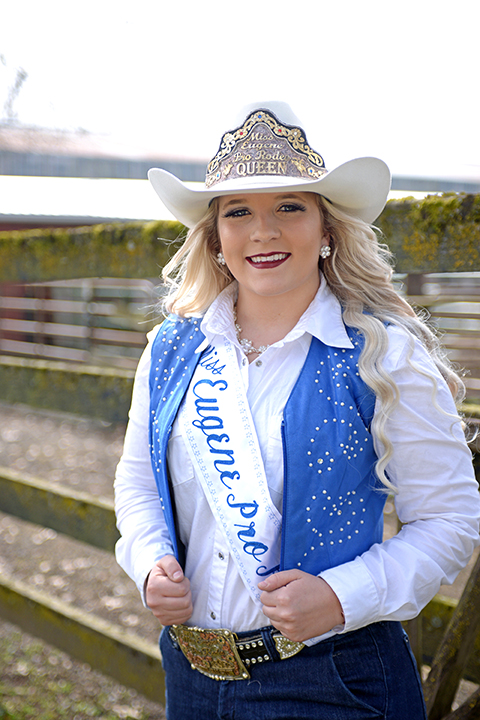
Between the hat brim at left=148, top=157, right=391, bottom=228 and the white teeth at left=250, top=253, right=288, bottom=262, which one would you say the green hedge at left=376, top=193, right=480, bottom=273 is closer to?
the hat brim at left=148, top=157, right=391, bottom=228

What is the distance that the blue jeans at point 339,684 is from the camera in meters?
1.25

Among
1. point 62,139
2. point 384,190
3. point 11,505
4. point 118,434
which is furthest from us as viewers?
point 118,434

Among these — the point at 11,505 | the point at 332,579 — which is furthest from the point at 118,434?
the point at 332,579

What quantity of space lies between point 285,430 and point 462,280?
638 cm

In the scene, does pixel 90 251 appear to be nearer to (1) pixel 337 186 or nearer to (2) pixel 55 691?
(1) pixel 337 186

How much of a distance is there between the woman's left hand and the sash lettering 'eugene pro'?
9 centimetres

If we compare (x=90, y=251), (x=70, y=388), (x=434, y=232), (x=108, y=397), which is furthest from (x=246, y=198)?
(x=70, y=388)

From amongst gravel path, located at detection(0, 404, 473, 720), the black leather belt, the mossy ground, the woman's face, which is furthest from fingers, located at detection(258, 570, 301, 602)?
the mossy ground

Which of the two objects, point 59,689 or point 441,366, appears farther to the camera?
point 59,689

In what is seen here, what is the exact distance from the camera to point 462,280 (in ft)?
23.0

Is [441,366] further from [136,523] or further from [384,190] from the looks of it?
[136,523]

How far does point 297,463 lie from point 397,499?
0.25m

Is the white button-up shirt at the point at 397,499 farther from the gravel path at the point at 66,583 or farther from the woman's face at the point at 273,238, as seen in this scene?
the gravel path at the point at 66,583

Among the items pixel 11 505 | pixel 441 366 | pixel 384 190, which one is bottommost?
pixel 11 505
